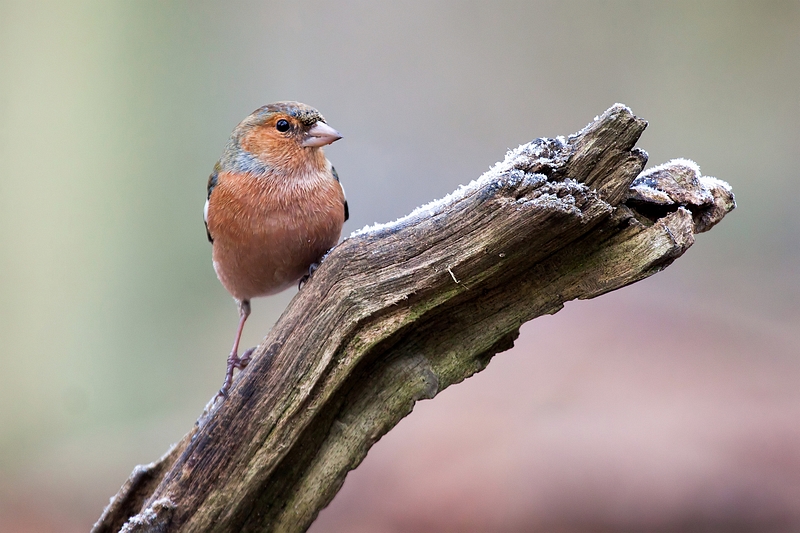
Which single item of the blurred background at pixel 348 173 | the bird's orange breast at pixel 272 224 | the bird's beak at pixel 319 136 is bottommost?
the bird's orange breast at pixel 272 224

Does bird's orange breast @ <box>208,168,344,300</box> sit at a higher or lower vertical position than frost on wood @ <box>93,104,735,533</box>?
higher

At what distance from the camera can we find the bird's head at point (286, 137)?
2586mm

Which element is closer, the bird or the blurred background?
the bird

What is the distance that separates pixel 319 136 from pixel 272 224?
1.52ft

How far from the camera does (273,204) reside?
2432mm

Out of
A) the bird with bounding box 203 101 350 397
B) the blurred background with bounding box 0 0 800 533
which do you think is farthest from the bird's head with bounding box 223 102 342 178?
the blurred background with bounding box 0 0 800 533

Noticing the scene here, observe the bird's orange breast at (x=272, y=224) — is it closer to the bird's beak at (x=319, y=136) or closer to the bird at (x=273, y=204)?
the bird at (x=273, y=204)

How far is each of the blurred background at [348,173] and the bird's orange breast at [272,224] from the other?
2214 mm

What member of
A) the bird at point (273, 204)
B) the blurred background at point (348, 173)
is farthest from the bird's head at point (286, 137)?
the blurred background at point (348, 173)

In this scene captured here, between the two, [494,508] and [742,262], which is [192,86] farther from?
[742,262]

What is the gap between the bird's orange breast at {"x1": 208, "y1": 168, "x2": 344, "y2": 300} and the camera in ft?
7.88

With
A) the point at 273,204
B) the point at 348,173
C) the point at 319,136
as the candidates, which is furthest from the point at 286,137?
the point at 348,173

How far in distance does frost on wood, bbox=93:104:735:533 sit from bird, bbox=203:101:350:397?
0.32 meters

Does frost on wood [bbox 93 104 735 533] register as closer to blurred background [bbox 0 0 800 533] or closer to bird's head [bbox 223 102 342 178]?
bird's head [bbox 223 102 342 178]
